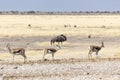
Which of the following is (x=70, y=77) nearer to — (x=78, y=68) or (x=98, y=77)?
(x=98, y=77)

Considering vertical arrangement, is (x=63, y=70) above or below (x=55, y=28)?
above

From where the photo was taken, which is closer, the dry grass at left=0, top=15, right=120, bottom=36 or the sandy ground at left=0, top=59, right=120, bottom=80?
the sandy ground at left=0, top=59, right=120, bottom=80

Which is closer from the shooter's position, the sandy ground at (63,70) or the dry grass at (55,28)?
the sandy ground at (63,70)

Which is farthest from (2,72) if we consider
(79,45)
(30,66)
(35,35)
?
(35,35)

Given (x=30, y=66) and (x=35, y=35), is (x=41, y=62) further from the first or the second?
(x=35, y=35)

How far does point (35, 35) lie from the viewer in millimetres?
55719

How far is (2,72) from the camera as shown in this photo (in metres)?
24.4

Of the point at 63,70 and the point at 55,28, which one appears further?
the point at 55,28

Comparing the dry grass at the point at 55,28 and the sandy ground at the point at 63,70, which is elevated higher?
the sandy ground at the point at 63,70

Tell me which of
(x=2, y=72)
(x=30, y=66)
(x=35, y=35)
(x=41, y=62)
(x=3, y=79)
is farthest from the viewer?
(x=35, y=35)

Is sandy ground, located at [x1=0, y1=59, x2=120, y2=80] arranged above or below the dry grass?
above

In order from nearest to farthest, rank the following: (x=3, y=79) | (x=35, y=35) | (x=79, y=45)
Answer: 1. (x=3, y=79)
2. (x=79, y=45)
3. (x=35, y=35)

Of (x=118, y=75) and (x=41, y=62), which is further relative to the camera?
(x=41, y=62)

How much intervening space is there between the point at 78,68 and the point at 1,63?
4.79 metres
